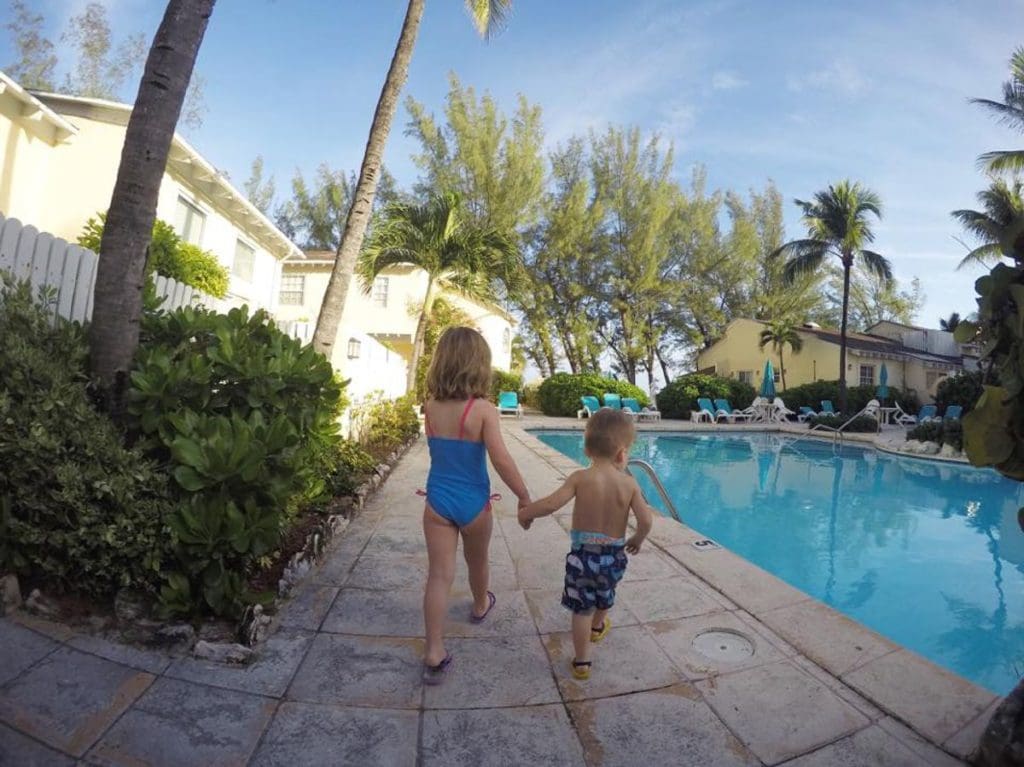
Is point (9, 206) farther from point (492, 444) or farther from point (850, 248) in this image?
point (850, 248)

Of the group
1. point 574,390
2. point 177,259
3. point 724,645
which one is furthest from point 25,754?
point 574,390

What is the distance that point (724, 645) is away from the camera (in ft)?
8.79

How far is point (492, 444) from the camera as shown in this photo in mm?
2355

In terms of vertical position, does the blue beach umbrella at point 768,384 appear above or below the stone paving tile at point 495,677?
above

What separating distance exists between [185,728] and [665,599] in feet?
8.08

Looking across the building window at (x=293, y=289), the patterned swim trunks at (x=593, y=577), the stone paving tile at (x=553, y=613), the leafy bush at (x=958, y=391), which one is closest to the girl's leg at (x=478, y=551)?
the stone paving tile at (x=553, y=613)

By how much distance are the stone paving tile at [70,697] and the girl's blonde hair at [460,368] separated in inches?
63.5

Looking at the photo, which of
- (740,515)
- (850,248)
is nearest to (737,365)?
(850,248)

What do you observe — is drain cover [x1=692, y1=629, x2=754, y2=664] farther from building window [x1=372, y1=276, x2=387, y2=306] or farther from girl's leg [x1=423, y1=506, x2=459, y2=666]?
building window [x1=372, y1=276, x2=387, y2=306]

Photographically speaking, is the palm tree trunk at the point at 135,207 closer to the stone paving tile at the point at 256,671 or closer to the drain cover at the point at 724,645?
the stone paving tile at the point at 256,671

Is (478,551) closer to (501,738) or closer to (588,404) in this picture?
(501,738)

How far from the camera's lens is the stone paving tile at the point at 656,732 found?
6.08 feet

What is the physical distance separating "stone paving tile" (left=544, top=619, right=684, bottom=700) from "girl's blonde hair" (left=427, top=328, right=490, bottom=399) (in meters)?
1.28

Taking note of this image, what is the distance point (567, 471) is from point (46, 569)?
6.26 metres
